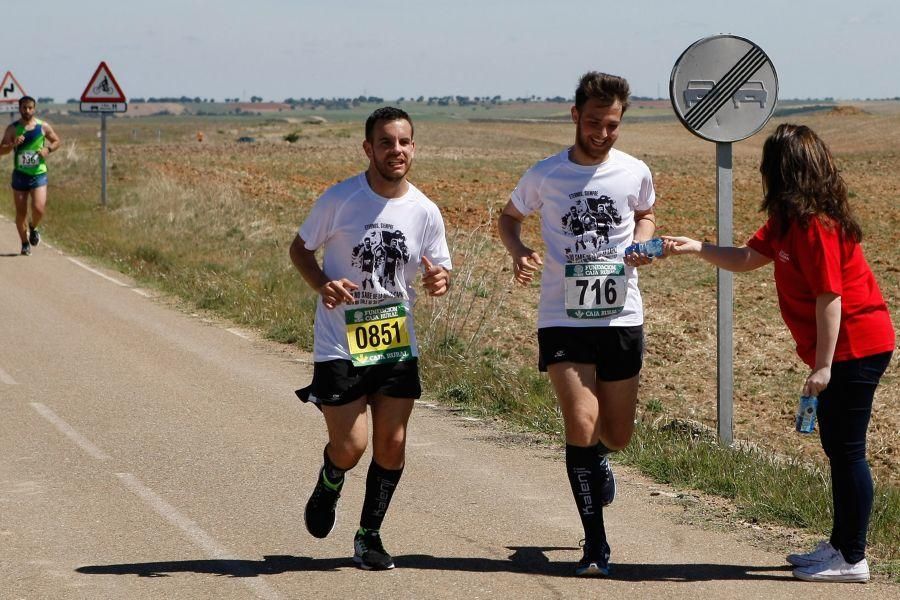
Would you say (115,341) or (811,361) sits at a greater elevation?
(811,361)

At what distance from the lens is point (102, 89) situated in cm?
2520

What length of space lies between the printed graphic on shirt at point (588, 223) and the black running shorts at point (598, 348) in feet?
1.05

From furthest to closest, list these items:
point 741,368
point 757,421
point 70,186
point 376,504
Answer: point 70,186 → point 741,368 → point 757,421 → point 376,504

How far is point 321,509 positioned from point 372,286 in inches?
41.4

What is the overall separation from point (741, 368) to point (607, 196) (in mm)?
6746

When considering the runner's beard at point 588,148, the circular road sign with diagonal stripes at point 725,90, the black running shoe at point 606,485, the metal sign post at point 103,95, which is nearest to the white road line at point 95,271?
the metal sign post at point 103,95

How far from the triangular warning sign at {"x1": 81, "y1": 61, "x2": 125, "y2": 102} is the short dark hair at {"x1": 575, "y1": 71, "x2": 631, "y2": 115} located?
794 inches

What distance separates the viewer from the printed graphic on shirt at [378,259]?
573cm

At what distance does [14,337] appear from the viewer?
41.1 ft

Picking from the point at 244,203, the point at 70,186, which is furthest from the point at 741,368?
the point at 70,186

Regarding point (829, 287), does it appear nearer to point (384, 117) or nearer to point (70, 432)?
point (384, 117)

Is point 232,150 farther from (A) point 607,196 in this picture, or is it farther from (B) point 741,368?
(A) point 607,196

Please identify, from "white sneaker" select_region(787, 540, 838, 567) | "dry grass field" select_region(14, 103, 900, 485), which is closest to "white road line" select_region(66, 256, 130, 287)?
"dry grass field" select_region(14, 103, 900, 485)

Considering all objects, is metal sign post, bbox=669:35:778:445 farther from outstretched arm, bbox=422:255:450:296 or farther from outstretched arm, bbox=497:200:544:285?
outstretched arm, bbox=422:255:450:296
